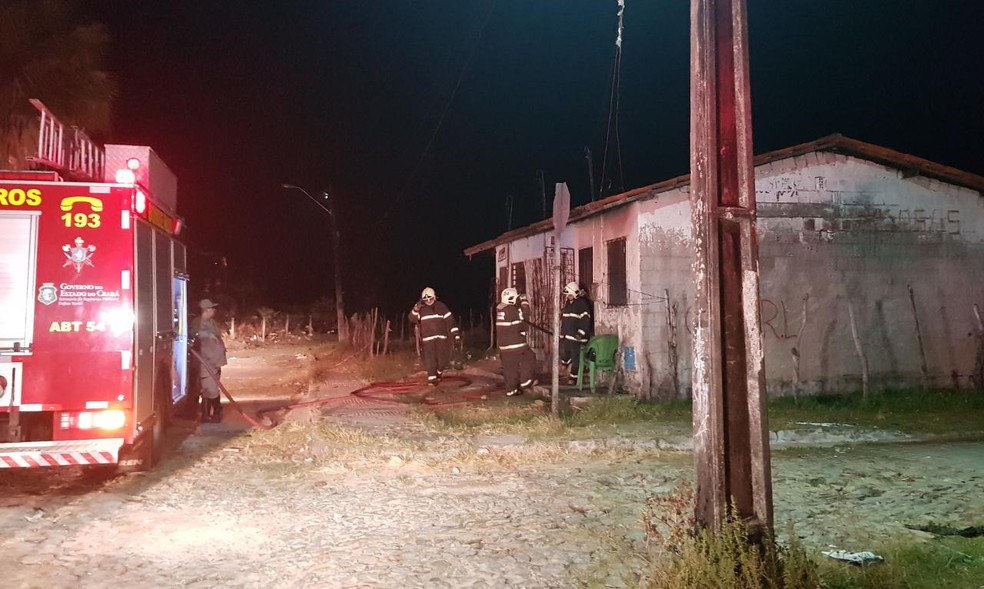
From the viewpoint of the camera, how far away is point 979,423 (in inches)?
410

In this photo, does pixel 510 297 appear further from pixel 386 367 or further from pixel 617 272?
pixel 386 367

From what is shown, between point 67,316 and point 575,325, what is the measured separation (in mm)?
8036

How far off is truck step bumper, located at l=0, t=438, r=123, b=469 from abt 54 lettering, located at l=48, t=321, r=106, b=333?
0.99 metres

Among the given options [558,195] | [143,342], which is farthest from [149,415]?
[558,195]

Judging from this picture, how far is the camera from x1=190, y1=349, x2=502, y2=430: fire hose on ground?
1092 centimetres

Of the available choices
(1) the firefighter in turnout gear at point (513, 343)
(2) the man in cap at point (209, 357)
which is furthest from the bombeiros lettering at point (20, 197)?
(1) the firefighter in turnout gear at point (513, 343)

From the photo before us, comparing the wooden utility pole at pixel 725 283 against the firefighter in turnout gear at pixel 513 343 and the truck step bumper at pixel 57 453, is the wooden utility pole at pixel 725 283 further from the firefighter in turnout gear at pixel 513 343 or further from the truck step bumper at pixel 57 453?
the firefighter in turnout gear at pixel 513 343

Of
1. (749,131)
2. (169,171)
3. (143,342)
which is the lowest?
(143,342)

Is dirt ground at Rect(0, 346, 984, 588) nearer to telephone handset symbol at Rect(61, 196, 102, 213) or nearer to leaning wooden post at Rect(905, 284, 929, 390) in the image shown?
telephone handset symbol at Rect(61, 196, 102, 213)

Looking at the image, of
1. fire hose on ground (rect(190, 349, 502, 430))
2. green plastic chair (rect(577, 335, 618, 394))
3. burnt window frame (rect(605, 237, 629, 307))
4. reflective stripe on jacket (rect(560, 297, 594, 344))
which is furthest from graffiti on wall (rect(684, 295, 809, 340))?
fire hose on ground (rect(190, 349, 502, 430))

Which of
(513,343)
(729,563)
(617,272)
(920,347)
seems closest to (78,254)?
(729,563)

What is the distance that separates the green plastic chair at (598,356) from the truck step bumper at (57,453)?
7.54m

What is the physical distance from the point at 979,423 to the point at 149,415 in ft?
34.4

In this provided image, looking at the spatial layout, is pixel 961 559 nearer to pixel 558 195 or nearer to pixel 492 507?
pixel 492 507
